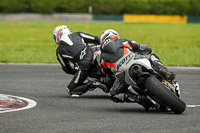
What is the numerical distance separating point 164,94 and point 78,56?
3.20m

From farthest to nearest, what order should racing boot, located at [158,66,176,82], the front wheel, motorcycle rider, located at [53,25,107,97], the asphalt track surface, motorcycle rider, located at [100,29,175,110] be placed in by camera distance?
motorcycle rider, located at [53,25,107,97] → motorcycle rider, located at [100,29,175,110] → racing boot, located at [158,66,176,82] → the front wheel → the asphalt track surface

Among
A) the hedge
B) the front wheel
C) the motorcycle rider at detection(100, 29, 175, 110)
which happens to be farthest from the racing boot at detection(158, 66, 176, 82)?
the hedge

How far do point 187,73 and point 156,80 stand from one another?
22.2 feet

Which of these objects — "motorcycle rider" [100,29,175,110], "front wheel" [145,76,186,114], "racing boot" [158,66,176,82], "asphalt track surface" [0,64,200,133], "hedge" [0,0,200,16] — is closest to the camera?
"asphalt track surface" [0,64,200,133]

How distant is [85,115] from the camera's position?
7418 millimetres

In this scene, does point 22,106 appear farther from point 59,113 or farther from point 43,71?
point 43,71

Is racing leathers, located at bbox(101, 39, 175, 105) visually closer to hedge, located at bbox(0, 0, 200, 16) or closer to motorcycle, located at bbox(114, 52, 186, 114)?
motorcycle, located at bbox(114, 52, 186, 114)

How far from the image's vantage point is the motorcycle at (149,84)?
23.5 feet

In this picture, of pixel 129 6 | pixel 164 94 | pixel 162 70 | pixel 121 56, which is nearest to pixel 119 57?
pixel 121 56

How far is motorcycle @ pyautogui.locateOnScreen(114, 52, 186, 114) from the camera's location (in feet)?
23.5

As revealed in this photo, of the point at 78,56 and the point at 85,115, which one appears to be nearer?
the point at 85,115

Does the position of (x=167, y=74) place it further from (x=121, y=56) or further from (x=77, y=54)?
(x=77, y=54)

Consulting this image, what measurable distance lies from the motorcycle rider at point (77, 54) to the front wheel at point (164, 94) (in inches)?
100

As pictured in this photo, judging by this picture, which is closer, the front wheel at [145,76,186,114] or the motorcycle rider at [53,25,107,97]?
the front wheel at [145,76,186,114]
